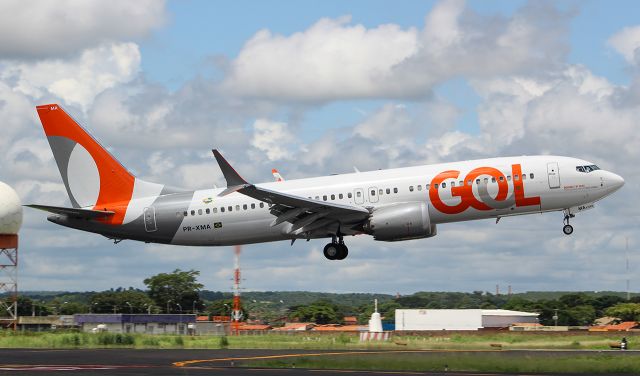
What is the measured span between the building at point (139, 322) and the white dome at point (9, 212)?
1660cm

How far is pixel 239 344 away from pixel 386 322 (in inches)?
2963

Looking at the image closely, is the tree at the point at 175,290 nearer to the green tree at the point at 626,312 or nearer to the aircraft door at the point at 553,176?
the green tree at the point at 626,312

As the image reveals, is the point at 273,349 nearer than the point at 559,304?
Yes

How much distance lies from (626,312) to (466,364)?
10610 centimetres

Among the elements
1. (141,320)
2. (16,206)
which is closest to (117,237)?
(16,206)

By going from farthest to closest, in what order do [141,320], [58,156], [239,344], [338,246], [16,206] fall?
[141,320] → [16,206] → [239,344] → [58,156] → [338,246]

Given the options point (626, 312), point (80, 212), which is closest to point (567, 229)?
point (80, 212)

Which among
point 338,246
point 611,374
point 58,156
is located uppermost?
point 58,156

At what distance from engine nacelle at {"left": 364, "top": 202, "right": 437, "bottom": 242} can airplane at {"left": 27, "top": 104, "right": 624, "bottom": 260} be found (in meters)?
0.05

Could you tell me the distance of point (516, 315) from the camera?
407 feet

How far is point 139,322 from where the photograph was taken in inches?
4688

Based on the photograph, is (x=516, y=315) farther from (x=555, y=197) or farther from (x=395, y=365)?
(x=395, y=365)

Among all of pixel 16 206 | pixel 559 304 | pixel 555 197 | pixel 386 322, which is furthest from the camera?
pixel 559 304

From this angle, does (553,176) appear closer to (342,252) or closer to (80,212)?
(342,252)
